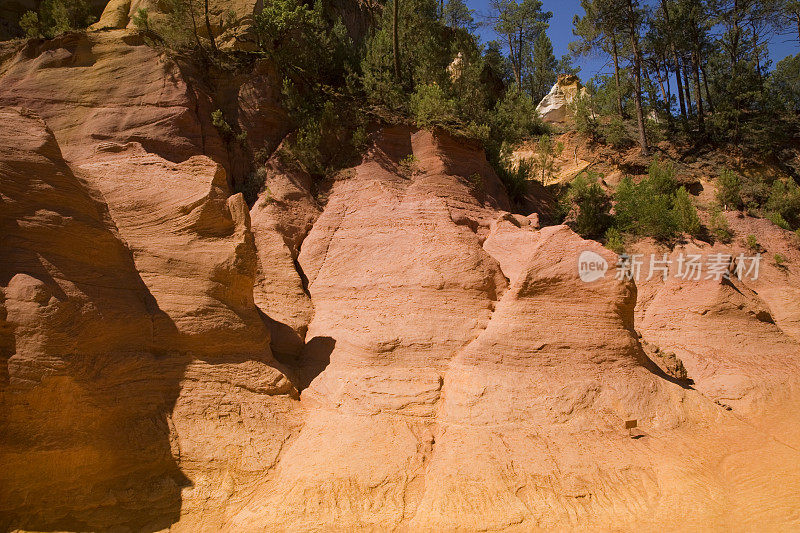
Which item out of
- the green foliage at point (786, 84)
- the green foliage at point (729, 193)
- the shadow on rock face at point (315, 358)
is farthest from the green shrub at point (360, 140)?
the green foliage at point (786, 84)

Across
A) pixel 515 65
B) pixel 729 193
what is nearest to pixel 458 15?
pixel 515 65

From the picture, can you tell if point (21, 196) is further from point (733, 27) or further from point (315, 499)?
point (733, 27)

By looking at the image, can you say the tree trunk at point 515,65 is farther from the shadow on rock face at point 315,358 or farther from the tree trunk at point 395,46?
the shadow on rock face at point 315,358

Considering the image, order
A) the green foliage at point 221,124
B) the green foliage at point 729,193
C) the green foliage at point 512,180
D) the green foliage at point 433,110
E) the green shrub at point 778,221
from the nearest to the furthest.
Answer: the green foliage at point 221,124 → the green foliage at point 433,110 → the green foliage at point 512,180 → the green shrub at point 778,221 → the green foliage at point 729,193

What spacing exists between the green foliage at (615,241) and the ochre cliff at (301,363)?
438 cm

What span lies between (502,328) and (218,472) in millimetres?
5280

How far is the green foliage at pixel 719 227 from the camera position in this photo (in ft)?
54.3

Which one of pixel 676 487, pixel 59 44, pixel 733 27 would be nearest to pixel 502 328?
pixel 676 487

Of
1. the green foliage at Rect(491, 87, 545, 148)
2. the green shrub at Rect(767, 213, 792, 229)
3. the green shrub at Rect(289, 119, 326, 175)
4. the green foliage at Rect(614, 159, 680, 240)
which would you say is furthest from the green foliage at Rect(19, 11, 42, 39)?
the green shrub at Rect(767, 213, 792, 229)

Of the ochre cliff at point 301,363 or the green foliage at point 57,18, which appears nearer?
the ochre cliff at point 301,363

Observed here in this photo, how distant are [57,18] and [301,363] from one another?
41.5 feet

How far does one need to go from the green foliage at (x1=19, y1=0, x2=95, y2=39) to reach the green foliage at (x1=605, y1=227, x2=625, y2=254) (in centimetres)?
1673

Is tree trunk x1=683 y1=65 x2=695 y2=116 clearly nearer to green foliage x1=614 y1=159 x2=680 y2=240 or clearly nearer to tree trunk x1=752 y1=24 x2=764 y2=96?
tree trunk x1=752 y1=24 x2=764 y2=96

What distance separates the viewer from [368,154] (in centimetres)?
1426
